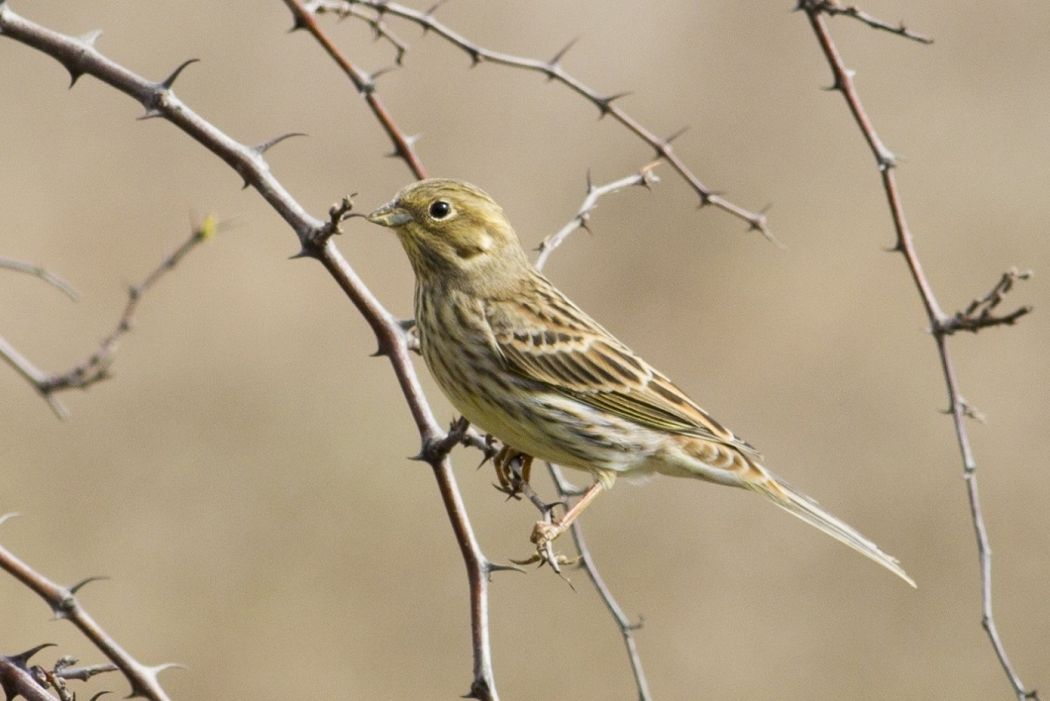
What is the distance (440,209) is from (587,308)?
6.95m

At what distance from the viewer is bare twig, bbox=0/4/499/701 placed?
445 cm

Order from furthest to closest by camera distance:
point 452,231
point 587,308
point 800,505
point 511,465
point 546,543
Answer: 1. point 587,308
2. point 800,505
3. point 452,231
4. point 511,465
5. point 546,543

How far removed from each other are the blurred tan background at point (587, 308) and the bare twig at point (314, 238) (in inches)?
230

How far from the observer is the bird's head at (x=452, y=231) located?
5656 millimetres

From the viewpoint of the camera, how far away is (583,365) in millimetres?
6082

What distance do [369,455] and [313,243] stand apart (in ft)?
25.0

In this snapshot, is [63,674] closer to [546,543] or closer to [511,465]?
[546,543]

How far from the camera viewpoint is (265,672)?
10.7 metres

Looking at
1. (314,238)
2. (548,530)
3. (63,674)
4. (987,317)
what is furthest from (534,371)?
(63,674)

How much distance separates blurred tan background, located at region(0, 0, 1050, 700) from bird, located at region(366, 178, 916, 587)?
4.99 m

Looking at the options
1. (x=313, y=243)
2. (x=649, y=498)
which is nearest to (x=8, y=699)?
(x=313, y=243)

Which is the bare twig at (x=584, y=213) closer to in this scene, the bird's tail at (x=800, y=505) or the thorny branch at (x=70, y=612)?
the bird's tail at (x=800, y=505)

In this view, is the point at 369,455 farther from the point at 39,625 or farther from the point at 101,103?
the point at 101,103

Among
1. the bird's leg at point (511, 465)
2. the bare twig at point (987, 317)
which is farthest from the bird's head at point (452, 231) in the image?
the bare twig at point (987, 317)
